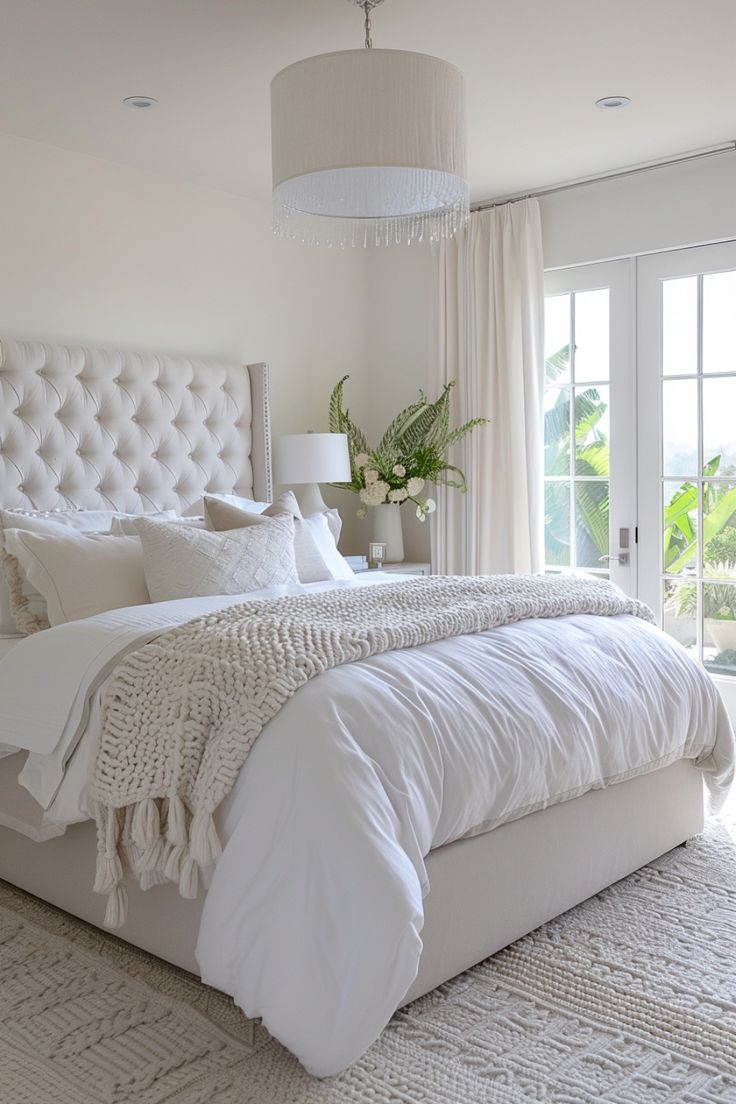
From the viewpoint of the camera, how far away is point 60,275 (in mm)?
4160

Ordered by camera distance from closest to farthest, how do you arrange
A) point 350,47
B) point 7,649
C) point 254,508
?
point 7,649 → point 350,47 → point 254,508

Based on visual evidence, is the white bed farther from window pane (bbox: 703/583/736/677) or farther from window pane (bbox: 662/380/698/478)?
window pane (bbox: 662/380/698/478)

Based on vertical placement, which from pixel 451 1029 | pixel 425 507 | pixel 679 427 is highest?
pixel 679 427

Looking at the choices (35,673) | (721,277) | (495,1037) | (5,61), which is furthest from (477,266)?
(495,1037)

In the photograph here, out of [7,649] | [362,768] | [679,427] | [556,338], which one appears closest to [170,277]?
[556,338]

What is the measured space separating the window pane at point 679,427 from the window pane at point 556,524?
0.54 metres

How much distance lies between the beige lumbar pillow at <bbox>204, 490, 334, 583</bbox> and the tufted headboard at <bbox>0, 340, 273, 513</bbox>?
2.30ft

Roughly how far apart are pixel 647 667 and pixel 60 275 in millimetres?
2806

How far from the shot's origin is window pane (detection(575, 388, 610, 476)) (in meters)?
4.89

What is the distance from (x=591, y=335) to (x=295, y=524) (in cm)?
198

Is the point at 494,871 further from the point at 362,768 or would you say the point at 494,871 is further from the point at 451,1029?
the point at 362,768

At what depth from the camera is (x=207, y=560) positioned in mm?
3102

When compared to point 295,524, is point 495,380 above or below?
above

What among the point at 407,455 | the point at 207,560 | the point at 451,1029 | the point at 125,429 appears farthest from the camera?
the point at 407,455
